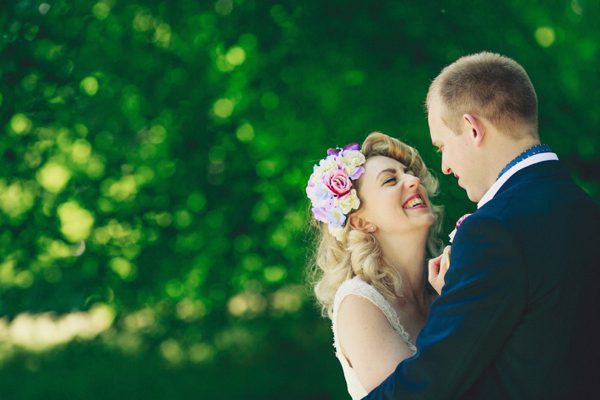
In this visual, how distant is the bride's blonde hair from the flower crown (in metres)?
0.08

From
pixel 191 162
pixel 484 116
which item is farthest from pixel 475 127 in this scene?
pixel 191 162

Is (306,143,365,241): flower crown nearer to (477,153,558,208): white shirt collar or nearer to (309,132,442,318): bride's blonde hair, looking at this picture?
(309,132,442,318): bride's blonde hair

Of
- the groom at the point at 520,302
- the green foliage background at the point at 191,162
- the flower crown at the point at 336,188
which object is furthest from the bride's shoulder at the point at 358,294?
the green foliage background at the point at 191,162

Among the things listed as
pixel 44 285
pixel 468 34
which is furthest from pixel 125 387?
pixel 468 34

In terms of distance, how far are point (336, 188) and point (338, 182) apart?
0.03 m

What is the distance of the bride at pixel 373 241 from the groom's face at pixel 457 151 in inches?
28.0

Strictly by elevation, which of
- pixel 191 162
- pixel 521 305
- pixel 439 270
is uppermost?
pixel 191 162

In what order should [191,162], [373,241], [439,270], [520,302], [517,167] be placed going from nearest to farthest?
[520,302], [517,167], [439,270], [373,241], [191,162]

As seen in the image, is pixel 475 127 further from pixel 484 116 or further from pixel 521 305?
pixel 521 305

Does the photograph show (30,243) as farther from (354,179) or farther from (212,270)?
(354,179)

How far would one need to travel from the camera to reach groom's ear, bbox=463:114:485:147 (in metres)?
1.77

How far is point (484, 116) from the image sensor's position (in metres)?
1.78

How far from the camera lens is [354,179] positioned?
2.80 metres

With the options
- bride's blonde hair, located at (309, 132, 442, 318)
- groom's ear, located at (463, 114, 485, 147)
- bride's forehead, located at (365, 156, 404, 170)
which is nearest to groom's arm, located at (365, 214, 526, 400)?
groom's ear, located at (463, 114, 485, 147)
